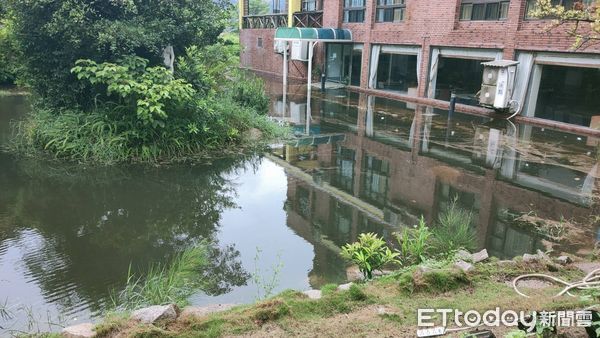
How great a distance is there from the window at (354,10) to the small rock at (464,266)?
735 inches

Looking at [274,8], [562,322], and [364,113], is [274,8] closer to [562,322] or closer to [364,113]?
[364,113]

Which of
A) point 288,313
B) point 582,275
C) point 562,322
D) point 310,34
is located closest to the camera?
point 562,322

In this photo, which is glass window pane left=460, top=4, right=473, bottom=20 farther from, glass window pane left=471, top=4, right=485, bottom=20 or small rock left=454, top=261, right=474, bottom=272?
small rock left=454, top=261, right=474, bottom=272

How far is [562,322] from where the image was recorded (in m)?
3.12

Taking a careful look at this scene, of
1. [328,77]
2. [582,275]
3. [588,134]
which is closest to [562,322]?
[582,275]

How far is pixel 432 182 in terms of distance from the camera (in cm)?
848

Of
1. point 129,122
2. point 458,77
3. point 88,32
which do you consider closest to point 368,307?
point 129,122

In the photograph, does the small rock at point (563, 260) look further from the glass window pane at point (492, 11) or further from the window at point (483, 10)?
the glass window pane at point (492, 11)

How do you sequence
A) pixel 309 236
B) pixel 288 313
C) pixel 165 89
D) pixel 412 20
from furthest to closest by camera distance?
pixel 412 20, pixel 165 89, pixel 309 236, pixel 288 313

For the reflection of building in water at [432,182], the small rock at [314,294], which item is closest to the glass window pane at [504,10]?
the reflection of building in water at [432,182]

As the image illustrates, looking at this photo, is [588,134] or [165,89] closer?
[165,89]

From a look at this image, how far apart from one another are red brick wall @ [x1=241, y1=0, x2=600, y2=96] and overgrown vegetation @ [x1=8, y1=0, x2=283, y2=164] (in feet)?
23.8

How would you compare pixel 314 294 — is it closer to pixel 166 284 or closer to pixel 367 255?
pixel 367 255

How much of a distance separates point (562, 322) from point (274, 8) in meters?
27.6
